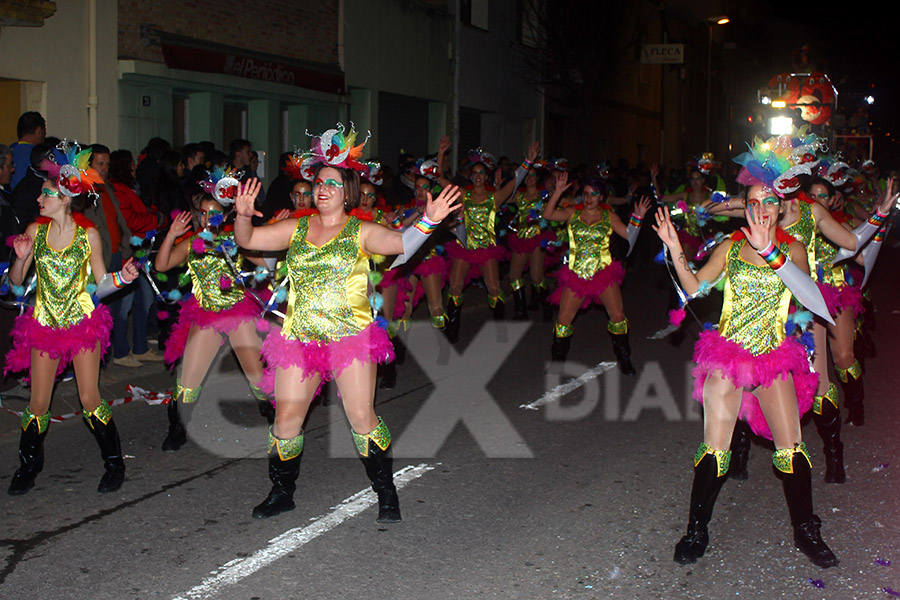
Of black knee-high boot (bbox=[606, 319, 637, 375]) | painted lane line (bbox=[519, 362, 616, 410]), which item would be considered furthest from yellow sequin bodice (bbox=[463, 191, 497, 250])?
black knee-high boot (bbox=[606, 319, 637, 375])

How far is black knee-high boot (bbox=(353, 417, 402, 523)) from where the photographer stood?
5391mm

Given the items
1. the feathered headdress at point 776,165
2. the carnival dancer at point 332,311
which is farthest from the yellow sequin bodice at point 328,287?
the feathered headdress at point 776,165

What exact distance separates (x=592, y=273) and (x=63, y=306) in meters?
5.06

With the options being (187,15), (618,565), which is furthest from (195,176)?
(187,15)

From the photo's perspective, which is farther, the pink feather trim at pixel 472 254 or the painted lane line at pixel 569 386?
the pink feather trim at pixel 472 254

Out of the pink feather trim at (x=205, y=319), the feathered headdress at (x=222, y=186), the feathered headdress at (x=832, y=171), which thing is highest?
the feathered headdress at (x=832, y=171)

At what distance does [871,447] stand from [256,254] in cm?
442

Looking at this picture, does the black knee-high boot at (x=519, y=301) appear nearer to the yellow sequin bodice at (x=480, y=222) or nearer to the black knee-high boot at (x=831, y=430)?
the yellow sequin bodice at (x=480, y=222)

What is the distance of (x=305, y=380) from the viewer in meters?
5.28

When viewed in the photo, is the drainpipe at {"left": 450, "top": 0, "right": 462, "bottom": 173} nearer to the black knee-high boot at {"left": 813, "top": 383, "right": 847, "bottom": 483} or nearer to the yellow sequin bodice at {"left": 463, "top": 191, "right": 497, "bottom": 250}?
the yellow sequin bodice at {"left": 463, "top": 191, "right": 497, "bottom": 250}

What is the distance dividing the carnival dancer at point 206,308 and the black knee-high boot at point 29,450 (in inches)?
42.6

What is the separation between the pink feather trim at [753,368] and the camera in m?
4.84

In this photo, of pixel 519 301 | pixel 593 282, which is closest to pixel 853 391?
pixel 593 282

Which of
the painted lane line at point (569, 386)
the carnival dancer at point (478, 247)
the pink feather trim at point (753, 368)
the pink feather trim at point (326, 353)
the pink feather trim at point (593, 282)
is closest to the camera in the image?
the pink feather trim at point (753, 368)
